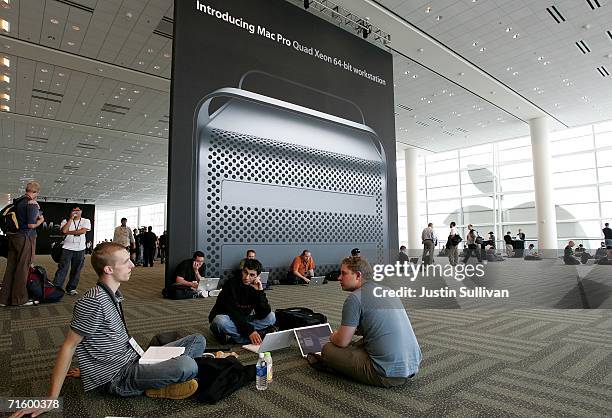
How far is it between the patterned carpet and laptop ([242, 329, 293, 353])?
0.25ft

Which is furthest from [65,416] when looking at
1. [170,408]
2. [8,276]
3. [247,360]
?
[8,276]

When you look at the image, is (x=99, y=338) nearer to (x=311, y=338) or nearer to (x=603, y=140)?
(x=311, y=338)

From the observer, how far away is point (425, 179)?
25.5m

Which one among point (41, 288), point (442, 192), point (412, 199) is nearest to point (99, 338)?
point (41, 288)

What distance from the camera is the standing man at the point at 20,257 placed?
5398 millimetres

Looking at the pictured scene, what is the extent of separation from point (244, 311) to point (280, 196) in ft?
16.0

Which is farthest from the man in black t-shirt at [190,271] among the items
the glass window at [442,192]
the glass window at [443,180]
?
the glass window at [443,180]

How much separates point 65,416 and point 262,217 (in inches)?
236

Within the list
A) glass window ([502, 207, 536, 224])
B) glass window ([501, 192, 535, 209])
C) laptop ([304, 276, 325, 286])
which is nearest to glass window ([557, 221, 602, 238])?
glass window ([502, 207, 536, 224])

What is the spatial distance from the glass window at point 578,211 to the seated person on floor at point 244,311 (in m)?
20.3

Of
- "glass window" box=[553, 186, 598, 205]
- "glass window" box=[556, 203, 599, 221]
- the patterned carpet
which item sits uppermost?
"glass window" box=[553, 186, 598, 205]

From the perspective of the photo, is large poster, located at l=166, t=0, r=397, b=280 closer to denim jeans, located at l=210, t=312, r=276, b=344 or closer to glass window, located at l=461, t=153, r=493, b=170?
denim jeans, located at l=210, t=312, r=276, b=344

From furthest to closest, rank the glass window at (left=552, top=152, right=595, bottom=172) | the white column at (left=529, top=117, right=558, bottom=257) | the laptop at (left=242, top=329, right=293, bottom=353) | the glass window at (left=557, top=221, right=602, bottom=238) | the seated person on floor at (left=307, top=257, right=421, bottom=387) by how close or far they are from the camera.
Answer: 1. the glass window at (left=552, top=152, right=595, bottom=172)
2. the glass window at (left=557, top=221, right=602, bottom=238)
3. the white column at (left=529, top=117, right=558, bottom=257)
4. the laptop at (left=242, top=329, right=293, bottom=353)
5. the seated person on floor at (left=307, top=257, right=421, bottom=387)

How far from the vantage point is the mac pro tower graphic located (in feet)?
23.9
